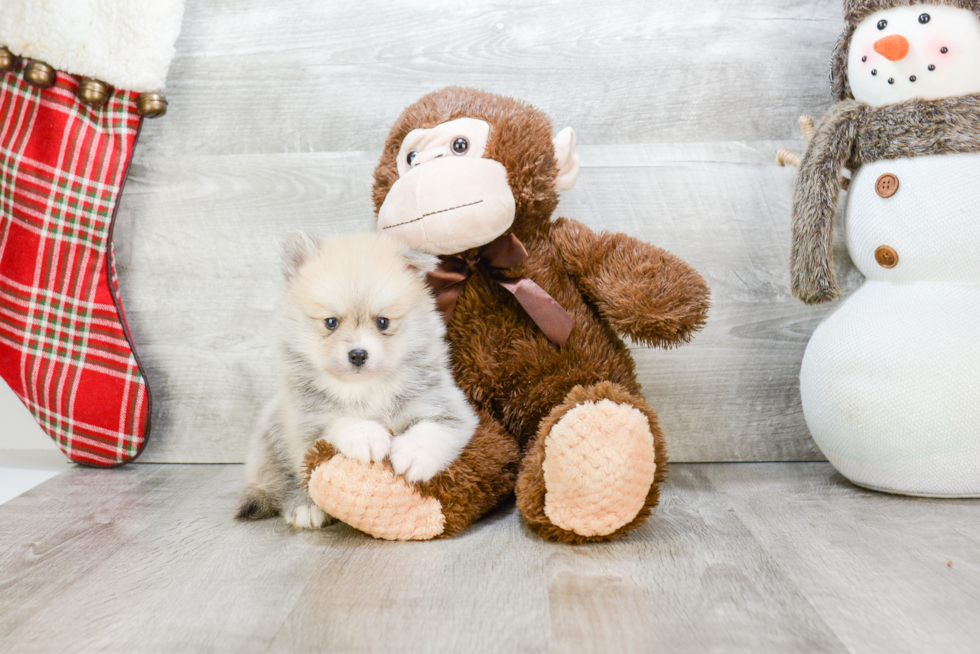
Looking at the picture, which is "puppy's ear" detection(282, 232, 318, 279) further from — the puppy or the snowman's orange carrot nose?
the snowman's orange carrot nose

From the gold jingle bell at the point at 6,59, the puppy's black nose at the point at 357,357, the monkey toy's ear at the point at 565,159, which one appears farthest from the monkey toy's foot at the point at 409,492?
the gold jingle bell at the point at 6,59

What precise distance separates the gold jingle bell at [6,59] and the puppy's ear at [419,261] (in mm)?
859

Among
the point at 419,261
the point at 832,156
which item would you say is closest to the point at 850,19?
the point at 832,156

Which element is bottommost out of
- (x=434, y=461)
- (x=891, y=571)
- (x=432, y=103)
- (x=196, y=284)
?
(x=891, y=571)

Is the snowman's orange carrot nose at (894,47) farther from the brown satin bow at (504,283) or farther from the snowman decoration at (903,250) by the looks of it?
the brown satin bow at (504,283)

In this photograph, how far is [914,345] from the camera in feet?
3.56

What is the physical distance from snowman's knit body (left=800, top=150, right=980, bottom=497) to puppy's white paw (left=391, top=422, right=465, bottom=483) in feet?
2.06

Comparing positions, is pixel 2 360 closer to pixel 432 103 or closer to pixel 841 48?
→ pixel 432 103

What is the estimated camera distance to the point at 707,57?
1.35 meters

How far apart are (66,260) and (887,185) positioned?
4.65 ft

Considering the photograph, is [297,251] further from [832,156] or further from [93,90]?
[832,156]

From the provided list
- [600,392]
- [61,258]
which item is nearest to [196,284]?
[61,258]

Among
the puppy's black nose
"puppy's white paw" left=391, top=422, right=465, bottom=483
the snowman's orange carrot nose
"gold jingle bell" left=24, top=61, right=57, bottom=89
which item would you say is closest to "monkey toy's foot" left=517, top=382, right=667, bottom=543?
"puppy's white paw" left=391, top=422, right=465, bottom=483

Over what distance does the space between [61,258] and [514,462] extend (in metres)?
0.92
